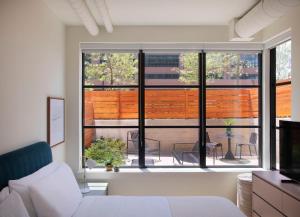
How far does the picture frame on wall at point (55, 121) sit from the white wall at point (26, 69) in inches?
2.8

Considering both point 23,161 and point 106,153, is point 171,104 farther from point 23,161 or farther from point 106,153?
point 23,161

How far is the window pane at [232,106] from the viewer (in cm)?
446

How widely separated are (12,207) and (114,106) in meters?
2.74

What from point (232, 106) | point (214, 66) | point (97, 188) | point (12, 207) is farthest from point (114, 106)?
point (12, 207)

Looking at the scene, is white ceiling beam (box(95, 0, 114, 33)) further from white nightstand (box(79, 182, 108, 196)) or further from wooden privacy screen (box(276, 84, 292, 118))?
wooden privacy screen (box(276, 84, 292, 118))

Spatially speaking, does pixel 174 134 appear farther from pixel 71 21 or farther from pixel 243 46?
pixel 71 21

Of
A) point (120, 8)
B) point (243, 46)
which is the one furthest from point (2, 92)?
point (243, 46)

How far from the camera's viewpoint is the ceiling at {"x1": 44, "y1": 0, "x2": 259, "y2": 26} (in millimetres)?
3320

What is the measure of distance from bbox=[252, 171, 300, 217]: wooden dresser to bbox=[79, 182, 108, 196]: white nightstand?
1840 mm

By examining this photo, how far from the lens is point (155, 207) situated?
2611 millimetres

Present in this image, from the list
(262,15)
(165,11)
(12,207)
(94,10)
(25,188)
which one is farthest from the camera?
(165,11)

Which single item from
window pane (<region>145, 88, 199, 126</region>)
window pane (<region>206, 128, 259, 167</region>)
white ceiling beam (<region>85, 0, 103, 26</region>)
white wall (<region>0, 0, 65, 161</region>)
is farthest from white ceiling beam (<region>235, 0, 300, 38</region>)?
white wall (<region>0, 0, 65, 161</region>)

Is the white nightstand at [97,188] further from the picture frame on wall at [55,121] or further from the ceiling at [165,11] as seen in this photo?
the ceiling at [165,11]

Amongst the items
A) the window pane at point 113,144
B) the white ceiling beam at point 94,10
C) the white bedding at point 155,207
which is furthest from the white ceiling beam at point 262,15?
the window pane at point 113,144
